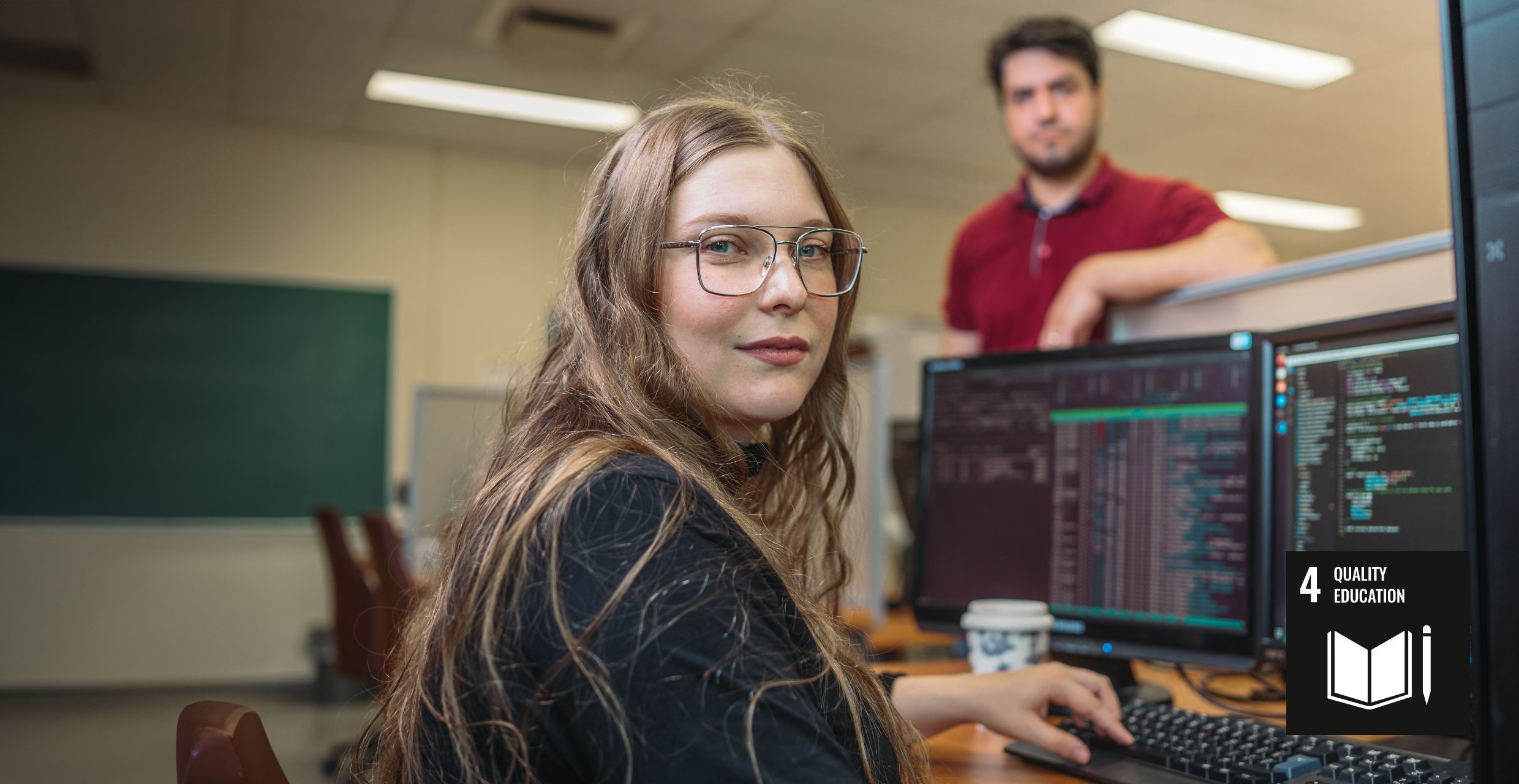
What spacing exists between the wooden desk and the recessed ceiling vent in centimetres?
345

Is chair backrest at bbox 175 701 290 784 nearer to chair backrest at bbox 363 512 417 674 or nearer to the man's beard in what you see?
the man's beard

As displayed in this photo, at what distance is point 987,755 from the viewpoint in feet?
3.57

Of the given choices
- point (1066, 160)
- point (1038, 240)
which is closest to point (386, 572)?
point (1038, 240)

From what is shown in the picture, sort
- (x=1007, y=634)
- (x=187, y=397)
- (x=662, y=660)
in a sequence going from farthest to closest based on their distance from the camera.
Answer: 1. (x=187, y=397)
2. (x=1007, y=634)
3. (x=662, y=660)

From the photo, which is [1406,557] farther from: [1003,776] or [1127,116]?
[1127,116]

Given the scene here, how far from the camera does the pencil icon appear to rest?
1.99 feet

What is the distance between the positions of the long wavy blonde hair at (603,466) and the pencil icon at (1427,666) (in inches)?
13.0

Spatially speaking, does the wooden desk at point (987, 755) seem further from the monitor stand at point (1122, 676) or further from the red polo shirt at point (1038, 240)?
the red polo shirt at point (1038, 240)

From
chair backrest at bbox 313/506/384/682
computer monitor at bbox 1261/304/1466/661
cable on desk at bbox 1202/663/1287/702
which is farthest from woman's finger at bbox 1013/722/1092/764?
chair backrest at bbox 313/506/384/682

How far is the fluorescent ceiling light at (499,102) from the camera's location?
5062 mm

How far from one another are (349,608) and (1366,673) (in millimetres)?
3762

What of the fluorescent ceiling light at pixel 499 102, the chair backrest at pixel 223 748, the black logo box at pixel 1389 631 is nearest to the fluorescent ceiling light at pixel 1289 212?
the fluorescent ceiling light at pixel 499 102

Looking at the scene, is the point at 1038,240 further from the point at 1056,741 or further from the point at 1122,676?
the point at 1056,741

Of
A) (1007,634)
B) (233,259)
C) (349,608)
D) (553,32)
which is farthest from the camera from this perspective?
(233,259)
